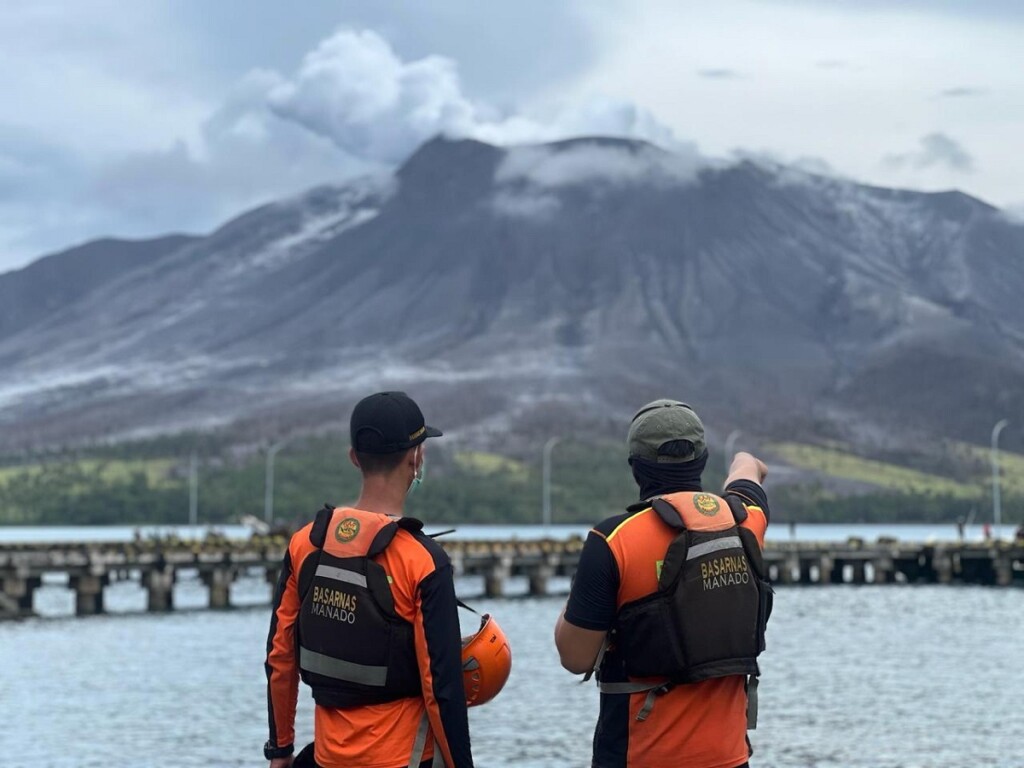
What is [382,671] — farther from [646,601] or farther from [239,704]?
[239,704]

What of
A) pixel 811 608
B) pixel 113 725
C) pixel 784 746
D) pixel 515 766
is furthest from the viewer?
pixel 811 608

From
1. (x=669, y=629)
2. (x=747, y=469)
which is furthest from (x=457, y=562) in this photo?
(x=669, y=629)

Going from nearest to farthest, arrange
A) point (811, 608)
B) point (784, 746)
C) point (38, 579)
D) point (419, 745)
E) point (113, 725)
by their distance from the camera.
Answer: point (419, 745) < point (784, 746) < point (113, 725) < point (38, 579) < point (811, 608)

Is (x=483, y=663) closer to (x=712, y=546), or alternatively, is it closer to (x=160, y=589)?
(x=712, y=546)

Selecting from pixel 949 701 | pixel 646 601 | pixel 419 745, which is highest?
pixel 646 601

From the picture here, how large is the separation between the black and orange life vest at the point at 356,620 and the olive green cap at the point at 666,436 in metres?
1.05

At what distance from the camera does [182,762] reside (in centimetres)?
3191

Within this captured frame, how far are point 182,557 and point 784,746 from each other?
4269cm

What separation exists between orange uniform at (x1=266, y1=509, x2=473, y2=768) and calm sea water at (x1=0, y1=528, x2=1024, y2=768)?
2348 centimetres

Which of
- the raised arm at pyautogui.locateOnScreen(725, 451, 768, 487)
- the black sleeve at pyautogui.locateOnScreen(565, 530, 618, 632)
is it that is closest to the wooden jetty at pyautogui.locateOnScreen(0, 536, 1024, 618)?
the raised arm at pyautogui.locateOnScreen(725, 451, 768, 487)

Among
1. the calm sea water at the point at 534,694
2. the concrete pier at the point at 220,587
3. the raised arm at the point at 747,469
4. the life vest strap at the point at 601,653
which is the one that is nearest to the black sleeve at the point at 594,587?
the life vest strap at the point at 601,653

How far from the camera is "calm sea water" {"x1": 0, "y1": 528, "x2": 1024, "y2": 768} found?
33281mm

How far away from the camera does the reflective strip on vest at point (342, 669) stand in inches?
304

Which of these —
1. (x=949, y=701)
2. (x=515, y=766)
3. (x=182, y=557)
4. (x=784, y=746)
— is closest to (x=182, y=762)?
(x=515, y=766)
